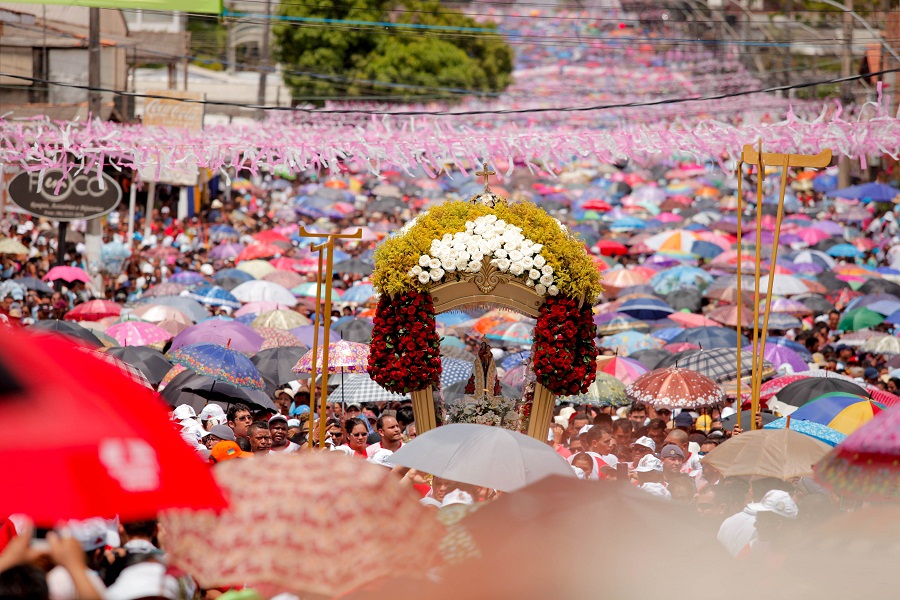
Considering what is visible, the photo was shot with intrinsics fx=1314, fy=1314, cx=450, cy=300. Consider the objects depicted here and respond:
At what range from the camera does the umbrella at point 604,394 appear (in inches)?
544

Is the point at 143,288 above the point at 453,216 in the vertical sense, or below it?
below

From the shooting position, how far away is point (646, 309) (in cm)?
2175

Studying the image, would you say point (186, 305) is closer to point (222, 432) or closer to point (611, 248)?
point (222, 432)

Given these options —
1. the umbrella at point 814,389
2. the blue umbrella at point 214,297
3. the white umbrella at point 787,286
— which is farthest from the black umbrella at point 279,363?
the white umbrella at point 787,286

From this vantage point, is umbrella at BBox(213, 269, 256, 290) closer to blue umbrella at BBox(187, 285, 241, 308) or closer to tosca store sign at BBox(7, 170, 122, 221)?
blue umbrella at BBox(187, 285, 241, 308)

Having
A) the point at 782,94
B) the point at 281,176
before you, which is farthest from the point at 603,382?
the point at 782,94

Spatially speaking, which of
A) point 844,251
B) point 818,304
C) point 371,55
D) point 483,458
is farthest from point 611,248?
point 371,55

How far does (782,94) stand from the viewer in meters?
63.4

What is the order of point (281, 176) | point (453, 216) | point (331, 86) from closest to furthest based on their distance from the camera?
1. point (453, 216)
2. point (281, 176)
3. point (331, 86)

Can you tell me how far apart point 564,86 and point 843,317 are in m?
56.9

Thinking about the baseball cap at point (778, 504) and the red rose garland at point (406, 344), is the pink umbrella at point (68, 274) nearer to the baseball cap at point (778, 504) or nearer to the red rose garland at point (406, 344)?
the red rose garland at point (406, 344)

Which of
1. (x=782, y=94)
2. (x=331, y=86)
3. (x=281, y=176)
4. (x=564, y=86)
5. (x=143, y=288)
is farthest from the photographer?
(x=564, y=86)

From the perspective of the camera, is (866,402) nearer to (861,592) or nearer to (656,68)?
(861,592)

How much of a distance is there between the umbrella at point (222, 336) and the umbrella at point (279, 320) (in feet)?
5.98
